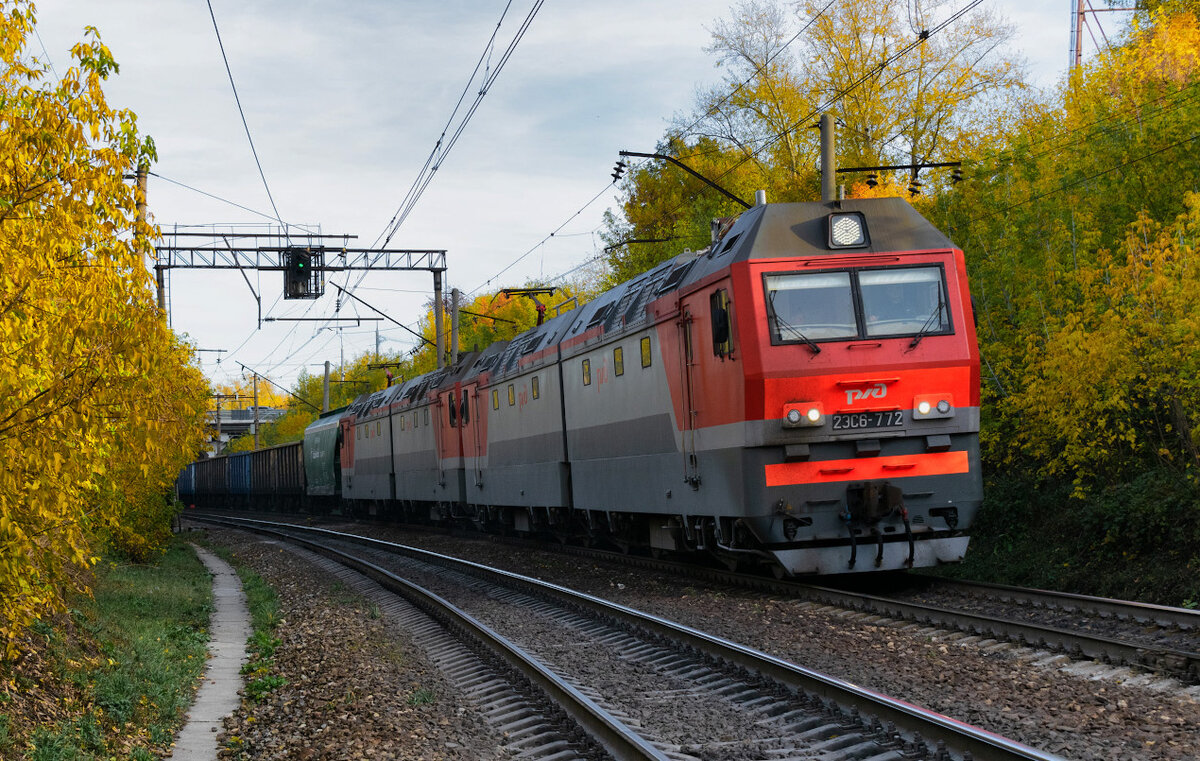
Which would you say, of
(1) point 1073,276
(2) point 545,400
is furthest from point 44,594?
(1) point 1073,276

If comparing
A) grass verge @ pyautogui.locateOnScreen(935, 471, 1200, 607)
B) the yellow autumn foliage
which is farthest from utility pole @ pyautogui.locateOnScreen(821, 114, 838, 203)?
the yellow autumn foliage

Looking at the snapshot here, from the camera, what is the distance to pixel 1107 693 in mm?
6629

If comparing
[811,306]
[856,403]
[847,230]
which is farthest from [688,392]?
[847,230]

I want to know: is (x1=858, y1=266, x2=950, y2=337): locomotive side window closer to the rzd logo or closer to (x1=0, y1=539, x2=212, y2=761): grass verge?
the rzd logo

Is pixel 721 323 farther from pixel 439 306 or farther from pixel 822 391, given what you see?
pixel 439 306

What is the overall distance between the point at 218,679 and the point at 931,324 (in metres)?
7.53

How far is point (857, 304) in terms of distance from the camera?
11195mm

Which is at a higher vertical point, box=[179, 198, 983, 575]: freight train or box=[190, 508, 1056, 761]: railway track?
box=[179, 198, 983, 575]: freight train

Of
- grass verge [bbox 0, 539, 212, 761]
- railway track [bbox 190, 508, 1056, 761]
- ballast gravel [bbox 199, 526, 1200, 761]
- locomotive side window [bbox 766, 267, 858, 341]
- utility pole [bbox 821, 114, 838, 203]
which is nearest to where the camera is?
railway track [bbox 190, 508, 1056, 761]

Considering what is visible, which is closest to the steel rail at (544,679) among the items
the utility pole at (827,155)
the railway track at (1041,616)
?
the railway track at (1041,616)

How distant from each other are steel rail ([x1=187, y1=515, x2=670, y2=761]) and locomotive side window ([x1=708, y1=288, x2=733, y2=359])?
3.62m

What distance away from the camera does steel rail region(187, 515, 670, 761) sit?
6102 millimetres

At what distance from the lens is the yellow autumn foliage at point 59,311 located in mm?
5988

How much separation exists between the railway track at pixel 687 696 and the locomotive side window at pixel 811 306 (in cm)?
318
